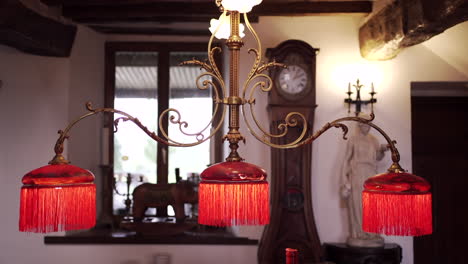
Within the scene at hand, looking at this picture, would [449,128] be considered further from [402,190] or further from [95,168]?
[402,190]

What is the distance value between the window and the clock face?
3.47ft

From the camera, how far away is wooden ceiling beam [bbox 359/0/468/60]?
10.1 feet

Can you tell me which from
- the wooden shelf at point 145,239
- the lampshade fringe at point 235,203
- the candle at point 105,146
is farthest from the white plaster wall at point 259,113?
the lampshade fringe at point 235,203

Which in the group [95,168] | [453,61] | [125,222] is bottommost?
[125,222]

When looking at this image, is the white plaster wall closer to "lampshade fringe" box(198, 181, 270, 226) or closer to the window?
the window

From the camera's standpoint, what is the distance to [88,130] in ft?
16.2

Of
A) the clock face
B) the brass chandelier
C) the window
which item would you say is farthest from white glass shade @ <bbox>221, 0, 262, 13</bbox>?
the window

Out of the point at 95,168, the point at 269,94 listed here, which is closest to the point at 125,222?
the point at 95,168

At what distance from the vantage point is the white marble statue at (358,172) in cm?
421

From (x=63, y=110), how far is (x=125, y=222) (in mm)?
1136

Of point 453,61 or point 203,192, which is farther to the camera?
point 453,61

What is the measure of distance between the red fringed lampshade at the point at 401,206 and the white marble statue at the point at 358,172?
275 cm

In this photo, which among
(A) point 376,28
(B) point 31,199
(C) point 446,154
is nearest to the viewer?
(B) point 31,199

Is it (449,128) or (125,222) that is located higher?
(449,128)
